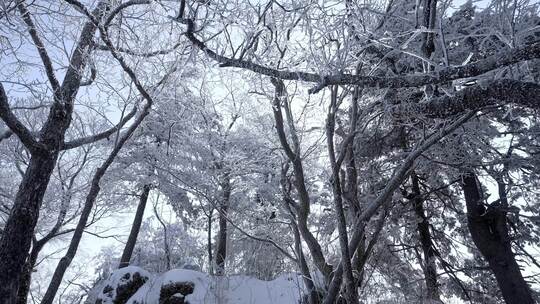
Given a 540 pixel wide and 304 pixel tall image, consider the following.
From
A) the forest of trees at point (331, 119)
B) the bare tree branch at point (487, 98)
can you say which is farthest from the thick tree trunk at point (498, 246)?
the bare tree branch at point (487, 98)

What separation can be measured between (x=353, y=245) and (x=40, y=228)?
12.0m

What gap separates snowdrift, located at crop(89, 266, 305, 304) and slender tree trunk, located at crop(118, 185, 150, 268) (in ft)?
13.8

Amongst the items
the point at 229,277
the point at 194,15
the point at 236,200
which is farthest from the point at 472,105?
the point at 236,200

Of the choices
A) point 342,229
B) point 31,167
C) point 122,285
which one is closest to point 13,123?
point 31,167

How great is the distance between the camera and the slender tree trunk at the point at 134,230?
11.5 metres

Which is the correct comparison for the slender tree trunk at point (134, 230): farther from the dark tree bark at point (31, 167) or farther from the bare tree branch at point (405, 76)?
the bare tree branch at point (405, 76)

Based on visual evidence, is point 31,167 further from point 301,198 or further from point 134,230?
Result: point 134,230

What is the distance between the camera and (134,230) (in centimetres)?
1202

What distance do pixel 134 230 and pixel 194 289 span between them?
271 inches

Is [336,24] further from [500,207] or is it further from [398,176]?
[500,207]

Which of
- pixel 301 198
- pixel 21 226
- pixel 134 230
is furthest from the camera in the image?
pixel 134 230

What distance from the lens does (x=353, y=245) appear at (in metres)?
3.27

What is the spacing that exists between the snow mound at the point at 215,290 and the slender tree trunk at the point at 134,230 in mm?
5333

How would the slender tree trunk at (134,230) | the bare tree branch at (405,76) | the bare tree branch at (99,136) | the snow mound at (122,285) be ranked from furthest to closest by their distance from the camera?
1. the slender tree trunk at (134,230)
2. the snow mound at (122,285)
3. the bare tree branch at (99,136)
4. the bare tree branch at (405,76)
